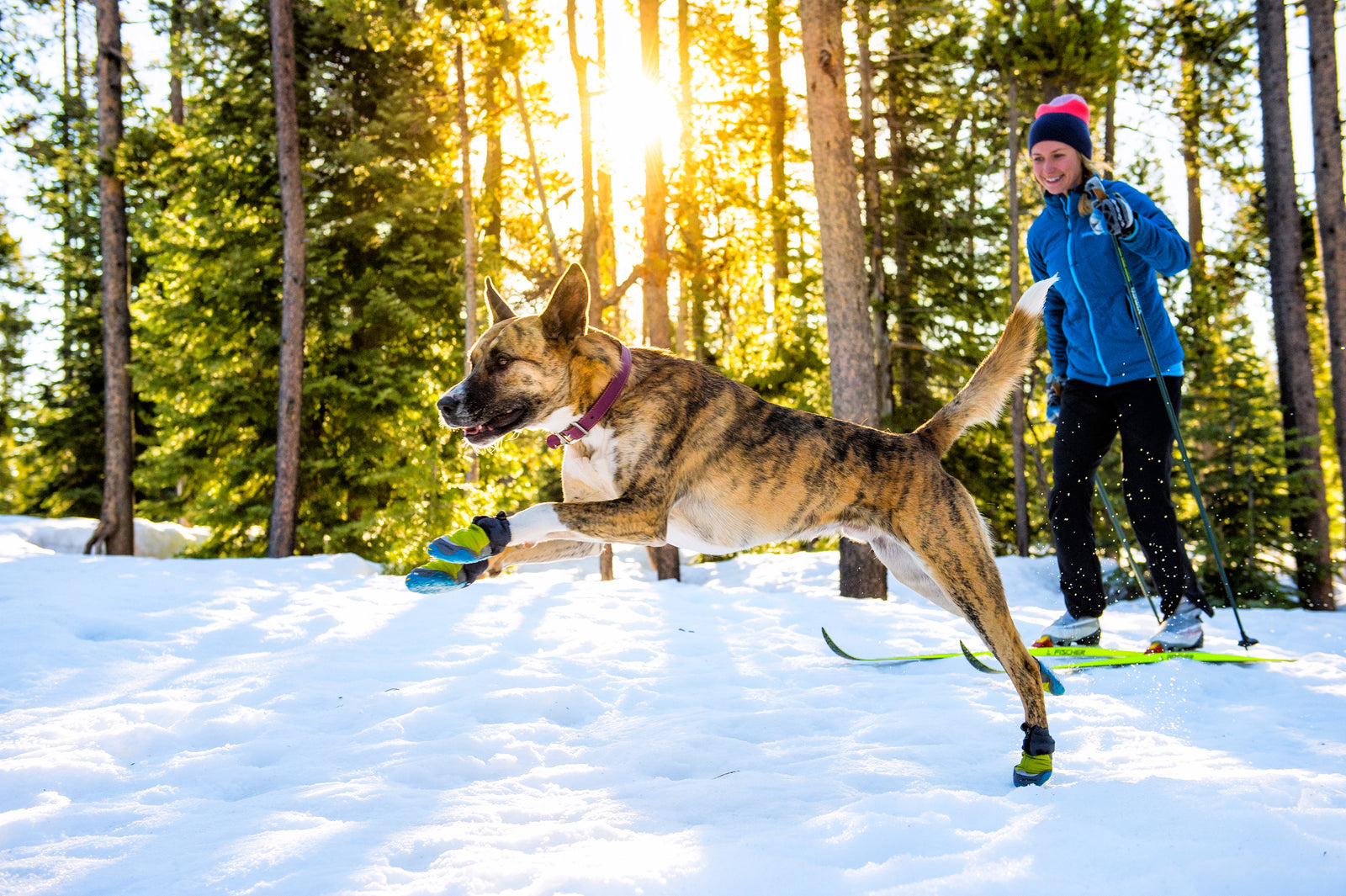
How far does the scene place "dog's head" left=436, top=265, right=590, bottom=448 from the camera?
321cm

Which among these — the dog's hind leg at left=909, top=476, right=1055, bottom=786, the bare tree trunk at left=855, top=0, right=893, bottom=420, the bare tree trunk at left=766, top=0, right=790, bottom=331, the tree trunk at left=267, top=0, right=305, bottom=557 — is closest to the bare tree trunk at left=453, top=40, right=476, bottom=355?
the tree trunk at left=267, top=0, right=305, bottom=557

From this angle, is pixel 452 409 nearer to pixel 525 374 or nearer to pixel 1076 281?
pixel 525 374

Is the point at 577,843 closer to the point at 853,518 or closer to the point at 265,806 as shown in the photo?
the point at 265,806

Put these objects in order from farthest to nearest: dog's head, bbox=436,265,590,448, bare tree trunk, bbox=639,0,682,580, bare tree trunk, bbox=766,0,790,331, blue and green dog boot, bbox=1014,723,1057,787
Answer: bare tree trunk, bbox=766,0,790,331
bare tree trunk, bbox=639,0,682,580
dog's head, bbox=436,265,590,448
blue and green dog boot, bbox=1014,723,1057,787

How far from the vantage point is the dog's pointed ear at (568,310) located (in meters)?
3.27

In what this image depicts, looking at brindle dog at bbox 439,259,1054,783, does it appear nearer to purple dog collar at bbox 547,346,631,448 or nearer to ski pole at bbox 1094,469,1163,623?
purple dog collar at bbox 547,346,631,448

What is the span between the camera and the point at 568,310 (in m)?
3.31

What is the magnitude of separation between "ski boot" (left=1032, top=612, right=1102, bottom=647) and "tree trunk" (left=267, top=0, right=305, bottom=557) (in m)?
11.1

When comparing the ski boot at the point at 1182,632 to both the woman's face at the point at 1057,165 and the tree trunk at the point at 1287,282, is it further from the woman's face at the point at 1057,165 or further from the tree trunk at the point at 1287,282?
the tree trunk at the point at 1287,282

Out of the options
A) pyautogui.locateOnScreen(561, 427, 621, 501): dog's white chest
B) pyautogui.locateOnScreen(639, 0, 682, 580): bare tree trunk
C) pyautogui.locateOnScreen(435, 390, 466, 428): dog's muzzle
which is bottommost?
pyautogui.locateOnScreen(561, 427, 621, 501): dog's white chest

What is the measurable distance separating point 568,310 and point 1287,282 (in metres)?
10.4

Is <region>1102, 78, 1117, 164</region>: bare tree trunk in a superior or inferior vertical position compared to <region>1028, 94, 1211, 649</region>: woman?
superior

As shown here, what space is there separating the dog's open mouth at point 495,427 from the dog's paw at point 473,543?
0.50 meters

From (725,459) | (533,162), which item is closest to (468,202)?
(533,162)
